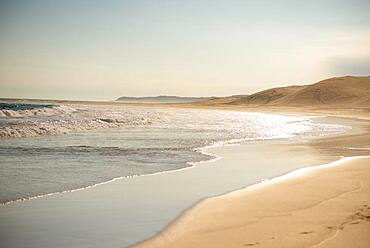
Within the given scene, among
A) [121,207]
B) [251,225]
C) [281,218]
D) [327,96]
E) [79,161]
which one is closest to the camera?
[251,225]

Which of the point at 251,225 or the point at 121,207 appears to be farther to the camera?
the point at 121,207

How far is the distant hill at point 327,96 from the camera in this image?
104181 millimetres

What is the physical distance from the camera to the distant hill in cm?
10418

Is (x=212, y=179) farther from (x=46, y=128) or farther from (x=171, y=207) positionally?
(x=46, y=128)

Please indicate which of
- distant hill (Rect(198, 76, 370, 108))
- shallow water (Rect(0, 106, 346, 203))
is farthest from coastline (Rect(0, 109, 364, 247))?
distant hill (Rect(198, 76, 370, 108))

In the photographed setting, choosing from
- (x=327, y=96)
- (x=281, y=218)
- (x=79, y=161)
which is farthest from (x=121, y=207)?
(x=327, y=96)

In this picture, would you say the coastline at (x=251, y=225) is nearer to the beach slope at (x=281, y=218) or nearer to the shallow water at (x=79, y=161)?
the beach slope at (x=281, y=218)

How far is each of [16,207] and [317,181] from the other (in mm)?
5902

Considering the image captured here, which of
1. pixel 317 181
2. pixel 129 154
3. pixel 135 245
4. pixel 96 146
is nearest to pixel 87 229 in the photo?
pixel 135 245

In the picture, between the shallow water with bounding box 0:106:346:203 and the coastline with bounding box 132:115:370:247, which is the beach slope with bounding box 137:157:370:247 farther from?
the shallow water with bounding box 0:106:346:203

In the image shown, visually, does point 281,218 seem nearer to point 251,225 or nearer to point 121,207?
point 251,225

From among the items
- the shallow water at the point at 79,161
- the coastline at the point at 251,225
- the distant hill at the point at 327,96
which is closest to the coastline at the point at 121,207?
the coastline at the point at 251,225

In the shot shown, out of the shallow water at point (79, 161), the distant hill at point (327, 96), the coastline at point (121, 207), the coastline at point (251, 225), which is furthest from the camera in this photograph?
the distant hill at point (327, 96)

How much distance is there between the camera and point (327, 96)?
4417 inches
